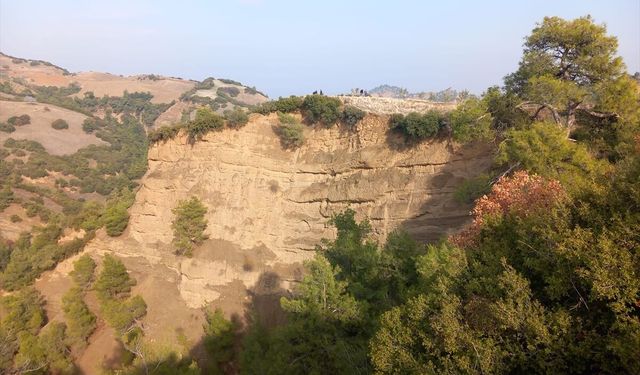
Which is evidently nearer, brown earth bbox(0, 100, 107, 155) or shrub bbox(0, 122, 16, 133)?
shrub bbox(0, 122, 16, 133)

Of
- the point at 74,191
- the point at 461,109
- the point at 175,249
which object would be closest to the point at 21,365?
the point at 175,249

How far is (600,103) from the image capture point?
16.2 meters

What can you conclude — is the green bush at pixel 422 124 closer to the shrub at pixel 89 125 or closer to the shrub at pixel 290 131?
the shrub at pixel 290 131

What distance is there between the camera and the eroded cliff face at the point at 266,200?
963 inches

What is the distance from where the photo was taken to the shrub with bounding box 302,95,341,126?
29.5 meters

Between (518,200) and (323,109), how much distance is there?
20.0 meters

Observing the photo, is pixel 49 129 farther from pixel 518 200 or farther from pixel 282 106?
pixel 518 200

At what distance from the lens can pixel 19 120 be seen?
82688mm

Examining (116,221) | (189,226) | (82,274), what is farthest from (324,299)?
(116,221)

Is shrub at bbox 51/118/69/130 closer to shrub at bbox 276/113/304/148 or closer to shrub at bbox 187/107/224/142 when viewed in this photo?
shrub at bbox 187/107/224/142

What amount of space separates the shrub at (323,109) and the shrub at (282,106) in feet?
3.60

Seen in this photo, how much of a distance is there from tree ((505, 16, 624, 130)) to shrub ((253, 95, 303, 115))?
17.8m

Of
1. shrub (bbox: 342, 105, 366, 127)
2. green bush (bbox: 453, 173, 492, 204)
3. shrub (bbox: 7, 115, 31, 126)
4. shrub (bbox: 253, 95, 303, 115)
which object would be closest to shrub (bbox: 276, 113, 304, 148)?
shrub (bbox: 253, 95, 303, 115)

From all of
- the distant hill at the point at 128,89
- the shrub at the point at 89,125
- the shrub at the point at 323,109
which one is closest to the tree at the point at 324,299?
the shrub at the point at 323,109
